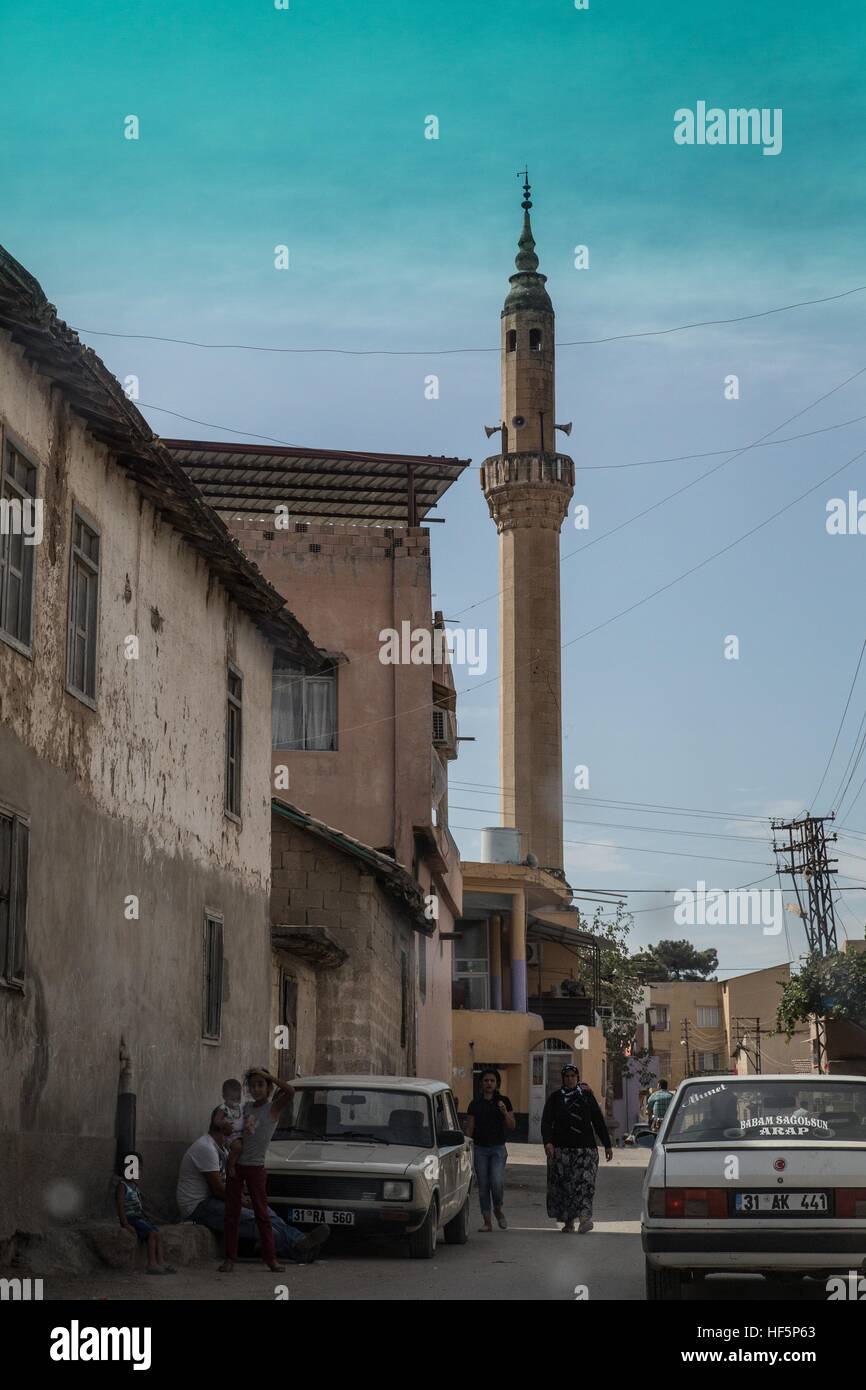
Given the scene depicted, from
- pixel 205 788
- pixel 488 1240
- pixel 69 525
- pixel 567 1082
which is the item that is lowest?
pixel 488 1240

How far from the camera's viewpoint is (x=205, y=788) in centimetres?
1770

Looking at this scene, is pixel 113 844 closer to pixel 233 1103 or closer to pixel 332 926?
pixel 233 1103

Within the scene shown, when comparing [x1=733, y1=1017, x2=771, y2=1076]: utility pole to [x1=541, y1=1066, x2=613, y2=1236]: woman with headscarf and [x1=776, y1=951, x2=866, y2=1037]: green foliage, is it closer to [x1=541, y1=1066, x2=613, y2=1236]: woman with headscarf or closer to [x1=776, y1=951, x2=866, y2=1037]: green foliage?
[x1=776, y1=951, x2=866, y2=1037]: green foliage

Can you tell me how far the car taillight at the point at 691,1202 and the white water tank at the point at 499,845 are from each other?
132 feet

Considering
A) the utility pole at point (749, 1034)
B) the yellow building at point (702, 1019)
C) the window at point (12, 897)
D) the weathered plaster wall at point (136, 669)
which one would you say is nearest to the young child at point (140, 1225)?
the window at point (12, 897)

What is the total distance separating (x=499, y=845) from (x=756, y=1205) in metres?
41.2

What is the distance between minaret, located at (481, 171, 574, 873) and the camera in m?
60.3

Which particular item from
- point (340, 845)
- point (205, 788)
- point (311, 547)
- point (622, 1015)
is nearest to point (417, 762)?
point (311, 547)

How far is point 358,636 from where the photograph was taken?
30578mm

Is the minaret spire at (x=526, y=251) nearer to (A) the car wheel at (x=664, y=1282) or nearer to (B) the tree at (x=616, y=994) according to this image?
(B) the tree at (x=616, y=994)

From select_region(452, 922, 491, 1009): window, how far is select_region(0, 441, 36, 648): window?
34312mm

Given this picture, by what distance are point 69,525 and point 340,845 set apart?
35.3ft
